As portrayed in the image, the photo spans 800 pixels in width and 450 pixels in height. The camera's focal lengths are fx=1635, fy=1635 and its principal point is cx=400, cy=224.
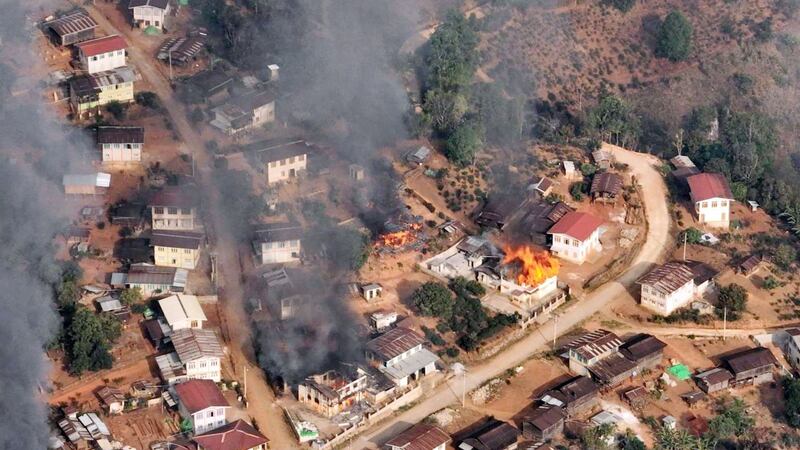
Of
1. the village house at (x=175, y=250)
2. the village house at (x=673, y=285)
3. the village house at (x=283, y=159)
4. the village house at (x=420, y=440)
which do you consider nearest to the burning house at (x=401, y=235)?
the village house at (x=283, y=159)

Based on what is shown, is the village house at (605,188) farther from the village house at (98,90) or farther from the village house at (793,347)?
the village house at (98,90)

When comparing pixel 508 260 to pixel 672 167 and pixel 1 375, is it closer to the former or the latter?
pixel 672 167

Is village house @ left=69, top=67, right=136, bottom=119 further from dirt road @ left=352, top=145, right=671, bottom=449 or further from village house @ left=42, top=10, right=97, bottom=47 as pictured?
dirt road @ left=352, top=145, right=671, bottom=449

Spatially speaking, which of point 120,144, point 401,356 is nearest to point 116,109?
point 120,144

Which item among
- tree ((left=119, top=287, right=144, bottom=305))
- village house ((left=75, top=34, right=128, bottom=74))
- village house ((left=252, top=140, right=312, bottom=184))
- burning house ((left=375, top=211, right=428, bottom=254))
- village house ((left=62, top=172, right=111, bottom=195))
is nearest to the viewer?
tree ((left=119, top=287, right=144, bottom=305))

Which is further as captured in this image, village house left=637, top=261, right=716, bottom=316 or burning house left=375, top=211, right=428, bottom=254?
burning house left=375, top=211, right=428, bottom=254

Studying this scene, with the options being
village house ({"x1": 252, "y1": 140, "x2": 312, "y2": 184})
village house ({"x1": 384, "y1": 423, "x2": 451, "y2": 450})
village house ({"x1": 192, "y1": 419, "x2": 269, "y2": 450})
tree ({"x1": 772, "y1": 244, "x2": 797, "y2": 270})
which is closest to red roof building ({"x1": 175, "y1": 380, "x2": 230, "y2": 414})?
village house ({"x1": 192, "y1": 419, "x2": 269, "y2": 450})

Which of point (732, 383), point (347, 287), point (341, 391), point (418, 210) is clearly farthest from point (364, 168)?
point (732, 383)
